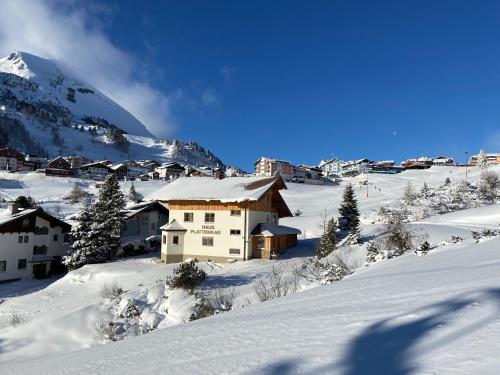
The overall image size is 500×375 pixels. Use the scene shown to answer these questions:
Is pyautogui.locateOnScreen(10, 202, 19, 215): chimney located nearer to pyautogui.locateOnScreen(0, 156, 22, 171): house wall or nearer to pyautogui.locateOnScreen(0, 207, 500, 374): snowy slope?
pyautogui.locateOnScreen(0, 207, 500, 374): snowy slope

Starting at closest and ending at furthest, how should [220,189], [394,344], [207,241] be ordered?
[394,344]
[207,241]
[220,189]

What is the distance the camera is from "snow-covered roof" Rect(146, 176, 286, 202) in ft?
118

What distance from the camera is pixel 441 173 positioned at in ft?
425

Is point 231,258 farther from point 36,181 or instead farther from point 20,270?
point 36,181

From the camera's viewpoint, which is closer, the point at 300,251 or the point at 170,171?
the point at 300,251

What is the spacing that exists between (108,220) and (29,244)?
1006 centimetres

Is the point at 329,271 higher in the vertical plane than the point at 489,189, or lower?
lower

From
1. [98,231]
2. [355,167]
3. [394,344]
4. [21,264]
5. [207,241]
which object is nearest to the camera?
[394,344]

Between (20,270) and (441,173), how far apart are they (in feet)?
401

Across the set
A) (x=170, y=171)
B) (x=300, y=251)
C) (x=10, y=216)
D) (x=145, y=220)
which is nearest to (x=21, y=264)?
(x=10, y=216)

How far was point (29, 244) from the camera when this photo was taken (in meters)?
41.9

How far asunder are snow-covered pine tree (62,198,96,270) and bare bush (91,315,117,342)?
23.5 meters

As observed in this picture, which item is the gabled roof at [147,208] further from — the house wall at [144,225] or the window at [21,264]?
the window at [21,264]

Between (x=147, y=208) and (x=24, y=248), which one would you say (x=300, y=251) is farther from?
(x=24, y=248)
